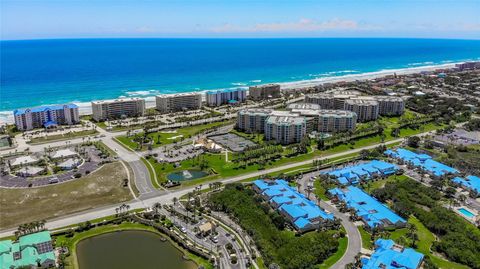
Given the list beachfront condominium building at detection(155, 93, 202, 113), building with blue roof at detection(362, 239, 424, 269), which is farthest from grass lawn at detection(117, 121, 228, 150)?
building with blue roof at detection(362, 239, 424, 269)

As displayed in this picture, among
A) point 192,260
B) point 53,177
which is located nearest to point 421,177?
point 192,260

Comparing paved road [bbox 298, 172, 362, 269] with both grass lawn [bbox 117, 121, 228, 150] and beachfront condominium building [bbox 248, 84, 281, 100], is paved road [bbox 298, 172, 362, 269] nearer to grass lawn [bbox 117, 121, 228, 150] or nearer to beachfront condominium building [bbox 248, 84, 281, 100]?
grass lawn [bbox 117, 121, 228, 150]

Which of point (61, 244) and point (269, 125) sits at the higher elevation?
point (269, 125)

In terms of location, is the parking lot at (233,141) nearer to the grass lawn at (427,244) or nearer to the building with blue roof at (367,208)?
the building with blue roof at (367,208)

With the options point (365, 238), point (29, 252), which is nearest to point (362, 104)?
point (365, 238)

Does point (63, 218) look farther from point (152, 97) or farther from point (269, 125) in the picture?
point (152, 97)

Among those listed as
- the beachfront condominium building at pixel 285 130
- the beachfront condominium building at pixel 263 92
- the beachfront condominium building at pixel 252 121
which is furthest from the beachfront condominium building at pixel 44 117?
the beachfront condominium building at pixel 263 92
